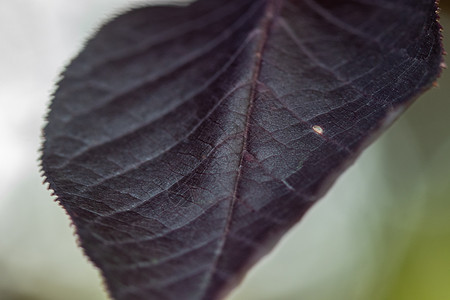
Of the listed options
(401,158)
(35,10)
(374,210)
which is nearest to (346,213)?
(374,210)

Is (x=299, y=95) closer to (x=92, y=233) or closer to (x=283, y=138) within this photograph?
(x=283, y=138)

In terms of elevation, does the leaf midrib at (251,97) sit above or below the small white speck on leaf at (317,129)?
below

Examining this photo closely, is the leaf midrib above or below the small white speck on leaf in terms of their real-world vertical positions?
below

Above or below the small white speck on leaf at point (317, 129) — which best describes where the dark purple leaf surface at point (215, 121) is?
below

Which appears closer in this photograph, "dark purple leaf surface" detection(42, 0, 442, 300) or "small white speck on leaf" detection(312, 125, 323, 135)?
"dark purple leaf surface" detection(42, 0, 442, 300)

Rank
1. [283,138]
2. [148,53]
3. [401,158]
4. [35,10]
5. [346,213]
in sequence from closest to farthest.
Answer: [148,53]
[283,138]
[35,10]
[401,158]
[346,213]

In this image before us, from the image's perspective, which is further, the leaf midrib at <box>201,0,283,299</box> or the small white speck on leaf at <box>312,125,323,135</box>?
the small white speck on leaf at <box>312,125,323,135</box>

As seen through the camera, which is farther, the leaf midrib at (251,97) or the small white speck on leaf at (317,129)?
the small white speck on leaf at (317,129)

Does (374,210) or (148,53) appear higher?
(374,210)
